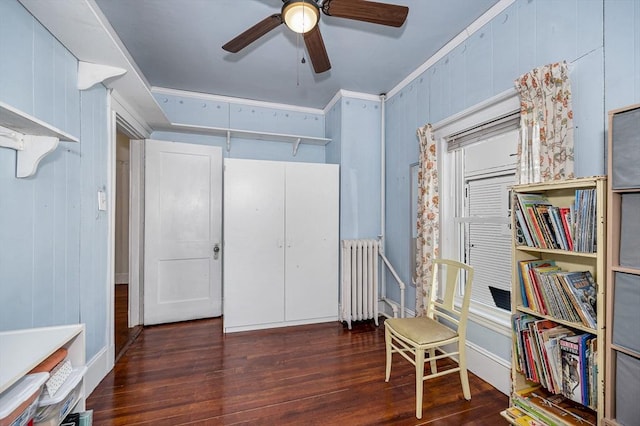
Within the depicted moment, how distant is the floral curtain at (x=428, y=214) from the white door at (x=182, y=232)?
234 centimetres

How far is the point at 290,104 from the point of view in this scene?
380 cm

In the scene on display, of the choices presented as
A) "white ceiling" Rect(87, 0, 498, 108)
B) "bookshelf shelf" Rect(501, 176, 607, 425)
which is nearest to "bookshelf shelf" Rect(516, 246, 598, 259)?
"bookshelf shelf" Rect(501, 176, 607, 425)

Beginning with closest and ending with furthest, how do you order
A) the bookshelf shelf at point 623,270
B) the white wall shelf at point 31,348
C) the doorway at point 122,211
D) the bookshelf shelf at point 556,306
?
the white wall shelf at point 31,348, the bookshelf shelf at point 623,270, the bookshelf shelf at point 556,306, the doorway at point 122,211

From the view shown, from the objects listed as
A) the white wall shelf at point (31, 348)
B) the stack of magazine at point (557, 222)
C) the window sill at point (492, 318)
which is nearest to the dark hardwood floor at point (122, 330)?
the white wall shelf at point (31, 348)

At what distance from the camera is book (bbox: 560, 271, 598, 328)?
1279mm

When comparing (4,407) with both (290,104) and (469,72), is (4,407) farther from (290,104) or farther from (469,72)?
(290,104)

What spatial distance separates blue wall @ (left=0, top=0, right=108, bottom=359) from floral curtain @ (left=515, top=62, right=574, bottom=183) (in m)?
2.76

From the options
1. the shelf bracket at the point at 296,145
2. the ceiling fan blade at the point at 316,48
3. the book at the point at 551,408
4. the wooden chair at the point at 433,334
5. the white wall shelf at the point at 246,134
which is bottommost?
the book at the point at 551,408

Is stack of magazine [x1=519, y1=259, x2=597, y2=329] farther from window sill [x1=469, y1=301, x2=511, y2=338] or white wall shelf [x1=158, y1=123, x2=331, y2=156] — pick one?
white wall shelf [x1=158, y1=123, x2=331, y2=156]

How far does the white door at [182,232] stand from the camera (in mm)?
3166

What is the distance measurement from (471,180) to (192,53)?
2798 millimetres

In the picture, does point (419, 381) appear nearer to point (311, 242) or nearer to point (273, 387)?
point (273, 387)

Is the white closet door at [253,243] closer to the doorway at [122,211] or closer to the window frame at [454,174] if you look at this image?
the window frame at [454,174]

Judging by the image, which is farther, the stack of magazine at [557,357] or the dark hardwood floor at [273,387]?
the dark hardwood floor at [273,387]
